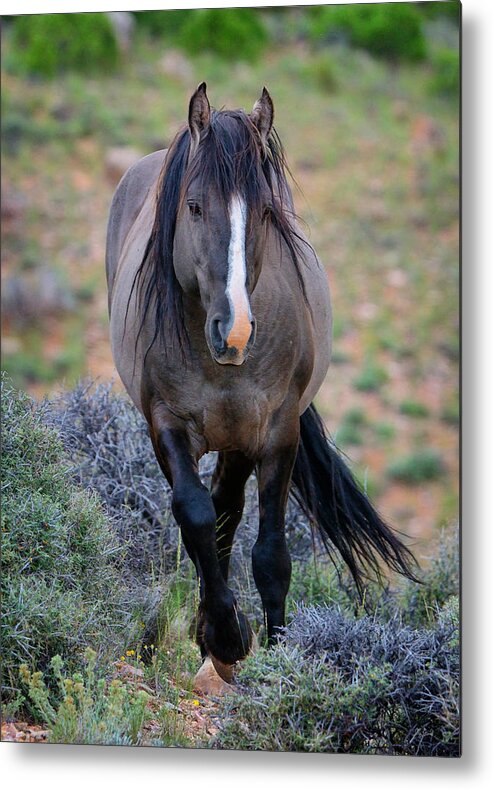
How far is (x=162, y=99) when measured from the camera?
5887 millimetres

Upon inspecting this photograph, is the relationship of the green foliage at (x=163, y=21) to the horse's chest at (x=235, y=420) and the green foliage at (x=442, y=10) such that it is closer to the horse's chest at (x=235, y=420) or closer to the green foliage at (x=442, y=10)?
the green foliage at (x=442, y=10)

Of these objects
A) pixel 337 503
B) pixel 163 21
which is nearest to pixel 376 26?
pixel 163 21

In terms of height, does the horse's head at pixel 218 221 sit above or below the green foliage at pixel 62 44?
below

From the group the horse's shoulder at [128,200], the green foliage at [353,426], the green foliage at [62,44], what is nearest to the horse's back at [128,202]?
the horse's shoulder at [128,200]

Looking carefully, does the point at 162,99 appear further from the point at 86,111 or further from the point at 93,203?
the point at 93,203

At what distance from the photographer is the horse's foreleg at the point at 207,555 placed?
3.08 meters

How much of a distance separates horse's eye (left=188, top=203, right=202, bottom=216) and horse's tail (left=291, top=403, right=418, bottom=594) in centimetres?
108

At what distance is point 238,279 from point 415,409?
11.1 feet

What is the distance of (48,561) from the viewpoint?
11.5 ft

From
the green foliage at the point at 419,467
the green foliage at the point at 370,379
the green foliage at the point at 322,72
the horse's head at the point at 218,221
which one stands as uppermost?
the green foliage at the point at 322,72

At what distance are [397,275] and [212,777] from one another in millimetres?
4469

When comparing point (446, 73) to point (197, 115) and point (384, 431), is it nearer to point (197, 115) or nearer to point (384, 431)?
point (197, 115)

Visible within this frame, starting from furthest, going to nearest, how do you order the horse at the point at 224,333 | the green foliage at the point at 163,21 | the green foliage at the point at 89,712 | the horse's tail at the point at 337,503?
the horse's tail at the point at 337,503
the green foliage at the point at 163,21
the green foliage at the point at 89,712
the horse at the point at 224,333

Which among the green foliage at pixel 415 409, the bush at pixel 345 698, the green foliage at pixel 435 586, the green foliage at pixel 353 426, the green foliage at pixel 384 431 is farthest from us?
the green foliage at pixel 353 426
